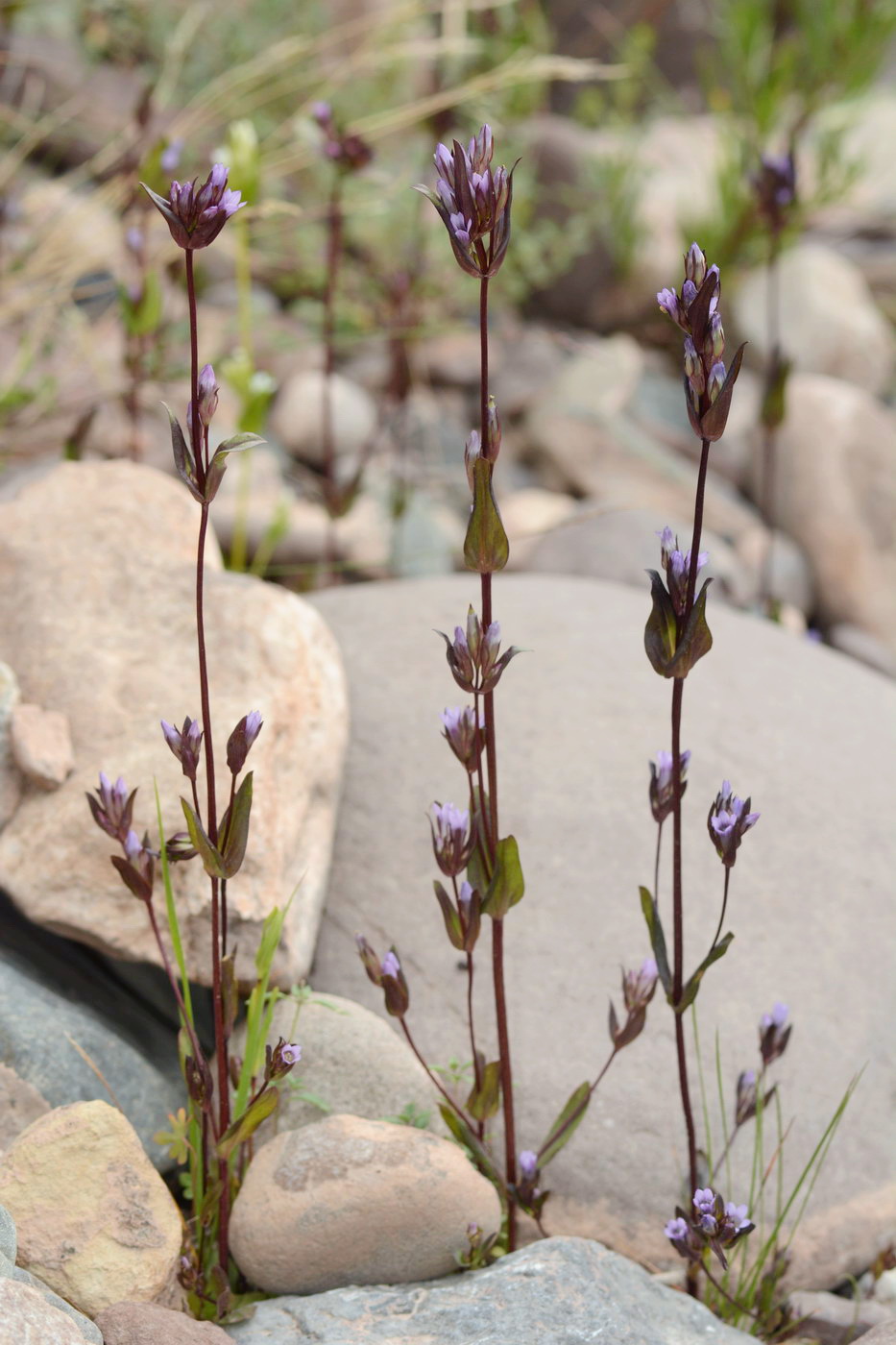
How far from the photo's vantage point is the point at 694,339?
1.48 m

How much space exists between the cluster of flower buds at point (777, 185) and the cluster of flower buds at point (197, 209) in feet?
7.26

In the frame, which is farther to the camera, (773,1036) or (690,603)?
(773,1036)

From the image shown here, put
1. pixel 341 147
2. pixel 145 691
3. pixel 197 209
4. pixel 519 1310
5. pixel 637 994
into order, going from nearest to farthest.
Answer: 1. pixel 197 209
2. pixel 519 1310
3. pixel 637 994
4. pixel 145 691
5. pixel 341 147

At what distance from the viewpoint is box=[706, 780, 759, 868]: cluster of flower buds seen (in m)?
1.71

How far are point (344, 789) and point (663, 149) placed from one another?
5.29 meters

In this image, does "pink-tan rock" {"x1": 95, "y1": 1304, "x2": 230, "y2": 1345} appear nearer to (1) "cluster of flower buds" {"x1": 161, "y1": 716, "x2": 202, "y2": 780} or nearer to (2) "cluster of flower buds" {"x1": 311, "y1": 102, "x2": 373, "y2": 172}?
(1) "cluster of flower buds" {"x1": 161, "y1": 716, "x2": 202, "y2": 780}

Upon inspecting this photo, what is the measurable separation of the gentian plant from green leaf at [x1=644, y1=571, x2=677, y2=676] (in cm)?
18

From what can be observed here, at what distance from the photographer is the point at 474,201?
1.46m

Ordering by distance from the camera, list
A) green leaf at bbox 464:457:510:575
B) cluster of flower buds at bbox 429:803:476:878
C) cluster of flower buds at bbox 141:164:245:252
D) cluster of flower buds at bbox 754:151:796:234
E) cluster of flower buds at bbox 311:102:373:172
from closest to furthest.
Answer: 1. cluster of flower buds at bbox 141:164:245:252
2. green leaf at bbox 464:457:510:575
3. cluster of flower buds at bbox 429:803:476:878
4. cluster of flower buds at bbox 311:102:373:172
5. cluster of flower buds at bbox 754:151:796:234

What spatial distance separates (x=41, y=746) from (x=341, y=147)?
1.62 metres

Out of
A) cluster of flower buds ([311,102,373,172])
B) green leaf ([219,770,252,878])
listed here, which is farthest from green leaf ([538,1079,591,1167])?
cluster of flower buds ([311,102,373,172])

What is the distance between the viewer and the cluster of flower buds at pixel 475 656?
1639mm

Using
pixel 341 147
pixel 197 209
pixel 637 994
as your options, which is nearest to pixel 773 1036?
pixel 637 994

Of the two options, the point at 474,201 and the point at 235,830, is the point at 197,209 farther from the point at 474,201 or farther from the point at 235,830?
the point at 235,830
